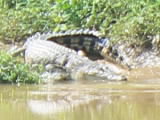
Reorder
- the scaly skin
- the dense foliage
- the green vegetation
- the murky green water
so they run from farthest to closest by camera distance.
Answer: the dense foliage, the scaly skin, the green vegetation, the murky green water

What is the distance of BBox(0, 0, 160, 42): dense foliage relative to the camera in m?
7.87

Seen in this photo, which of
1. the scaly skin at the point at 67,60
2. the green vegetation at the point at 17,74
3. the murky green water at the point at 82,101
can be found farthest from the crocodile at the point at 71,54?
the murky green water at the point at 82,101

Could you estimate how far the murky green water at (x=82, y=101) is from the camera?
365 cm

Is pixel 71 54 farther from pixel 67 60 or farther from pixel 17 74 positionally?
pixel 17 74

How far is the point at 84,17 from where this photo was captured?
9125 millimetres

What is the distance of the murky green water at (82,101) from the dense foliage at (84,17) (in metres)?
2.08

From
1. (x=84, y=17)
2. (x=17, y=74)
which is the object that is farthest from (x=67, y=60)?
(x=84, y=17)

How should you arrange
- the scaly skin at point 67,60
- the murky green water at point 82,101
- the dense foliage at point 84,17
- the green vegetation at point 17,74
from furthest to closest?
the dense foliage at point 84,17
the scaly skin at point 67,60
the green vegetation at point 17,74
the murky green water at point 82,101

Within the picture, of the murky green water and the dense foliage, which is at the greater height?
the dense foliage

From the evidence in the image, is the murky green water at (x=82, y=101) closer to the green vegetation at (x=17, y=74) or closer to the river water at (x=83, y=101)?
the river water at (x=83, y=101)

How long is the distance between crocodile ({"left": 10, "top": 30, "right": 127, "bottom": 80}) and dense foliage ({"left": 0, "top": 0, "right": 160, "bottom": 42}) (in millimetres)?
358

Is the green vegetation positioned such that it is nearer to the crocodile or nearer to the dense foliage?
the crocodile

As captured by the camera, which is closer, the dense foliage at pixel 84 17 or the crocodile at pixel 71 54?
the crocodile at pixel 71 54

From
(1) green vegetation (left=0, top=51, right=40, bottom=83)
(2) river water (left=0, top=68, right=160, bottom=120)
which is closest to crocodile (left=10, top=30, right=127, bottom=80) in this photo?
(2) river water (left=0, top=68, right=160, bottom=120)
